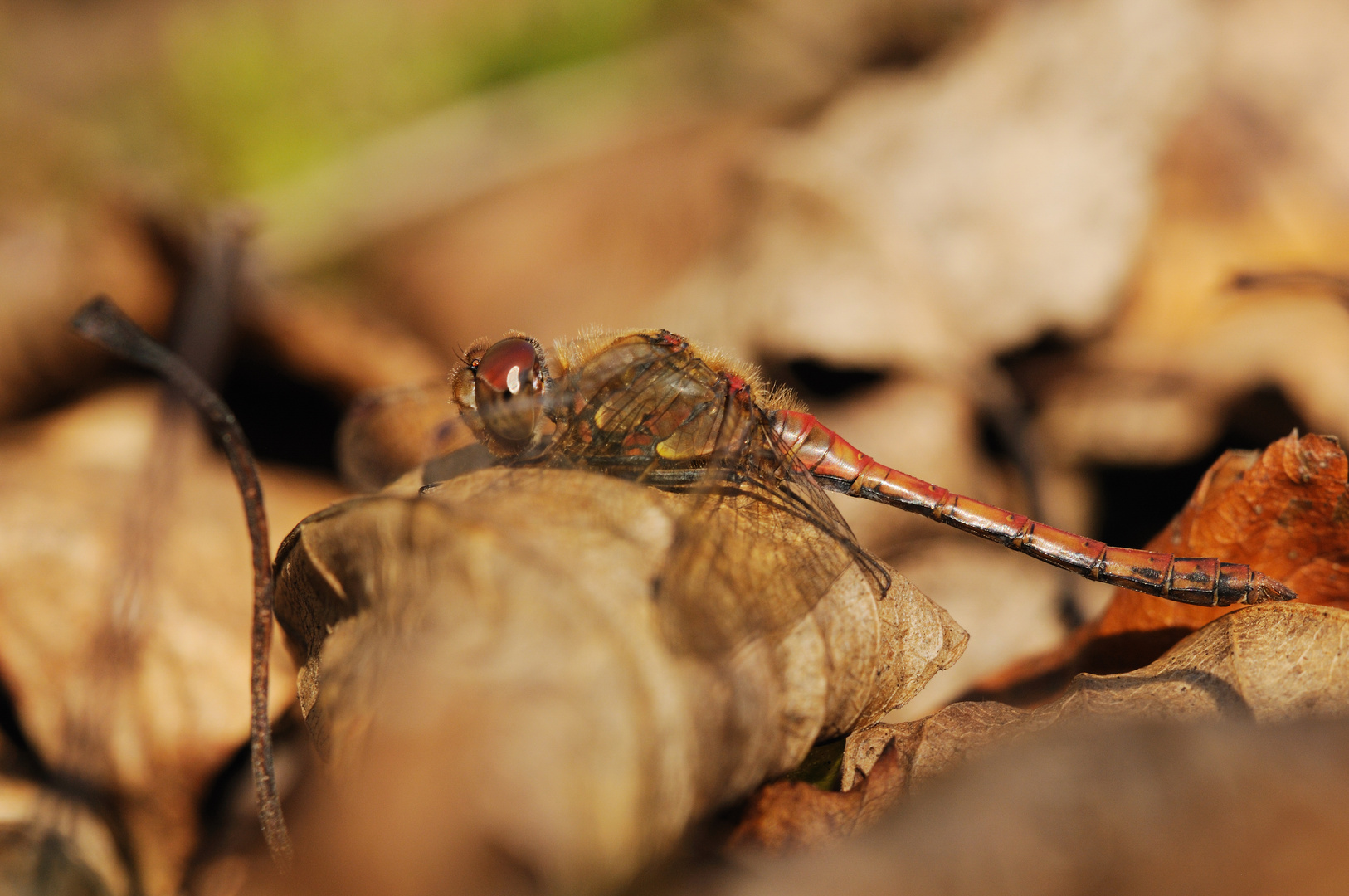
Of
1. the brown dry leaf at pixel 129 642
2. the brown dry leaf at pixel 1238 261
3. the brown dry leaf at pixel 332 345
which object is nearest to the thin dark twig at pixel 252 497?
the brown dry leaf at pixel 129 642

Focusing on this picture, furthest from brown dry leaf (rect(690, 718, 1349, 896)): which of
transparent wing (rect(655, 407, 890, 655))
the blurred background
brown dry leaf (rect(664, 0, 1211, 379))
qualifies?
brown dry leaf (rect(664, 0, 1211, 379))

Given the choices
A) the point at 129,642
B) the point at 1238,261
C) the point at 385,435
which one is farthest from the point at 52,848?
the point at 1238,261

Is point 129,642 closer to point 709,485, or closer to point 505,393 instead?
point 505,393

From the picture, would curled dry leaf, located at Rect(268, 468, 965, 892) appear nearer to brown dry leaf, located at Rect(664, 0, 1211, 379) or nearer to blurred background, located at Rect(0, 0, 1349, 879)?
blurred background, located at Rect(0, 0, 1349, 879)

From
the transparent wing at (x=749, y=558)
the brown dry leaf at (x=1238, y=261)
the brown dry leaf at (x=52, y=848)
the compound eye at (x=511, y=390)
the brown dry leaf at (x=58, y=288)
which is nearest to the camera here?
the transparent wing at (x=749, y=558)

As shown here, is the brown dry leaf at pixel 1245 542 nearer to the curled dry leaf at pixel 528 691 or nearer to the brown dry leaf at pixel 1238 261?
the curled dry leaf at pixel 528 691

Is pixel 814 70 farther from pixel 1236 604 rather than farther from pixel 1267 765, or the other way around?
pixel 1267 765

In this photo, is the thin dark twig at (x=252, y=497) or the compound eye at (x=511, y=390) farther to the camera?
the compound eye at (x=511, y=390)
